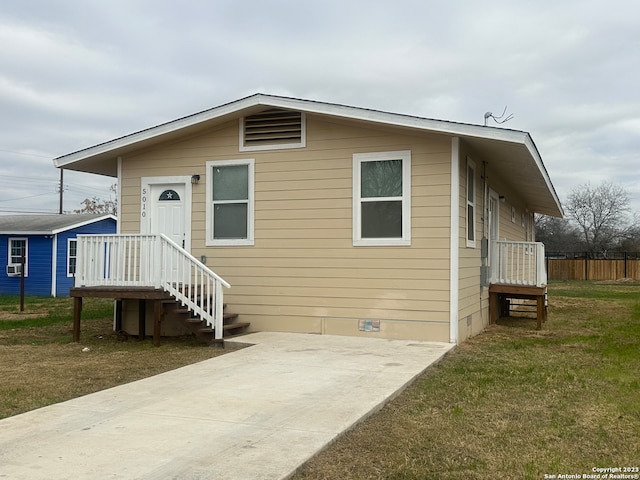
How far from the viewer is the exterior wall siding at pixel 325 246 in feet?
28.9

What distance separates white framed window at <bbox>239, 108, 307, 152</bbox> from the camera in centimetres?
955

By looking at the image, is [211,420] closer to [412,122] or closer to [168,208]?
[412,122]

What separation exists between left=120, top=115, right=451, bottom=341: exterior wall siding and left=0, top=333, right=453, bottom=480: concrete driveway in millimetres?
1603

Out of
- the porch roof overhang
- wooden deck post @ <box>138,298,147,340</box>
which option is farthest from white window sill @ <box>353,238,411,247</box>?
wooden deck post @ <box>138,298,147,340</box>

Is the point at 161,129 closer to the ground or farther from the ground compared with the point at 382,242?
farther from the ground

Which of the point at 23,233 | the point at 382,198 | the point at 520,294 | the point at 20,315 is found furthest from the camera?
the point at 23,233

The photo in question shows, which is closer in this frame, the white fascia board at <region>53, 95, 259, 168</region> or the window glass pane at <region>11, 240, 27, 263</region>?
the white fascia board at <region>53, 95, 259, 168</region>

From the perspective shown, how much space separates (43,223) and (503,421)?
20.3m

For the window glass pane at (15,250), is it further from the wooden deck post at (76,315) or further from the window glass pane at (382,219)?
the window glass pane at (382,219)

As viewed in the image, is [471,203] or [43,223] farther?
[43,223]

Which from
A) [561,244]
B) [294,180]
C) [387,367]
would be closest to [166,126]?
[294,180]

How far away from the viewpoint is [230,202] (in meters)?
9.94

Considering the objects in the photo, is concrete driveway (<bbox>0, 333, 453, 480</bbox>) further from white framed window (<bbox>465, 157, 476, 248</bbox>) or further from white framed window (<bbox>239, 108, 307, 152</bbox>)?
white framed window (<bbox>239, 108, 307, 152</bbox>)

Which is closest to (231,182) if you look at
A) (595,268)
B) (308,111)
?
(308,111)
